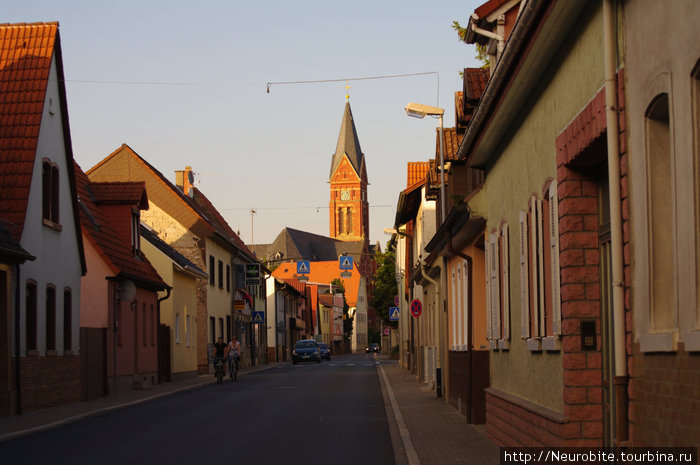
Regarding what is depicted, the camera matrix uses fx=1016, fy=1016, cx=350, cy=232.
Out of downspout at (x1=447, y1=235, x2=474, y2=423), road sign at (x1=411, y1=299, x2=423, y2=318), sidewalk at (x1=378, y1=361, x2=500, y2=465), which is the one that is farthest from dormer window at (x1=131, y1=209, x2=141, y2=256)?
downspout at (x1=447, y1=235, x2=474, y2=423)

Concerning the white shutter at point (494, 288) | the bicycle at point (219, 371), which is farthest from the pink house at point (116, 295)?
the white shutter at point (494, 288)

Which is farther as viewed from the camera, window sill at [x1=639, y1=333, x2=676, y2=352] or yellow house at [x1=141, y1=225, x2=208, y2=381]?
yellow house at [x1=141, y1=225, x2=208, y2=381]

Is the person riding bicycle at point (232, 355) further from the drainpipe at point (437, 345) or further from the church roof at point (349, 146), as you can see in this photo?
the church roof at point (349, 146)

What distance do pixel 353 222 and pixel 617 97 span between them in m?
169

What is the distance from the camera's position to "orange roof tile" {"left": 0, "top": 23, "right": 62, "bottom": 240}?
2200 centimetres

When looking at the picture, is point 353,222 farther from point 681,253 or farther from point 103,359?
point 681,253

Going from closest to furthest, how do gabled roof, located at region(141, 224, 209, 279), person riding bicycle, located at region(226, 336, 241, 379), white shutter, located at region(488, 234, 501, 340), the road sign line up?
1. white shutter, located at region(488, 234, 501, 340)
2. the road sign
3. person riding bicycle, located at region(226, 336, 241, 379)
4. gabled roof, located at region(141, 224, 209, 279)

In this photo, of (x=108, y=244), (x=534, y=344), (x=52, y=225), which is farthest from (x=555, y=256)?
(x=108, y=244)

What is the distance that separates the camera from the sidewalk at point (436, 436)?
12.5 meters

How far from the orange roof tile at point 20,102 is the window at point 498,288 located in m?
11.2

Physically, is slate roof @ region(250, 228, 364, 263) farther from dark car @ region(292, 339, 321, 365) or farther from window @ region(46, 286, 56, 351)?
window @ region(46, 286, 56, 351)

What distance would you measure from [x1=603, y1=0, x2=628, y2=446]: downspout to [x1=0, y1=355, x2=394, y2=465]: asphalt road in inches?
235

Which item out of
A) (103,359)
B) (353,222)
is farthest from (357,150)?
(103,359)

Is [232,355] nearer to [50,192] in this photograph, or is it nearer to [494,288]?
[50,192]
